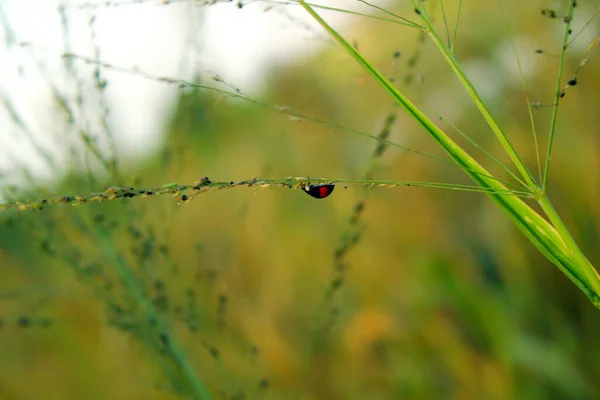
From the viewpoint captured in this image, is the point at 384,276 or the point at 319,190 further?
the point at 384,276

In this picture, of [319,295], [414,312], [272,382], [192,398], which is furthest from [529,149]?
[192,398]

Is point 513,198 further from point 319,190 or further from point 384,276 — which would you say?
point 384,276

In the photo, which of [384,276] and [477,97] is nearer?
[477,97]

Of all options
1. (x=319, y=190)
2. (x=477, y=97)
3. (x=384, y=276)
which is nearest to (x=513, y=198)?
(x=477, y=97)

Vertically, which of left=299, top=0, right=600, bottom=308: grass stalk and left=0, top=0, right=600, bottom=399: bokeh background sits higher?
left=0, top=0, right=600, bottom=399: bokeh background

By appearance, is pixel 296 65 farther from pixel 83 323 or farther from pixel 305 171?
pixel 83 323

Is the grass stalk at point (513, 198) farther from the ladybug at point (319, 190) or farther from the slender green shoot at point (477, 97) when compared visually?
the ladybug at point (319, 190)

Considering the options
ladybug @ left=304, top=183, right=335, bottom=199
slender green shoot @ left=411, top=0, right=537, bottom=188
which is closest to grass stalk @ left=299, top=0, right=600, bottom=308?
slender green shoot @ left=411, top=0, right=537, bottom=188

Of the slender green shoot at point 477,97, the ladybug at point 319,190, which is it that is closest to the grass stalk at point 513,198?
the slender green shoot at point 477,97

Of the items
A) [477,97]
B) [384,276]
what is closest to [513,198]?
[477,97]

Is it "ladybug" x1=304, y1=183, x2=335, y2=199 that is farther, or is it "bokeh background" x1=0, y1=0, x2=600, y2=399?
"bokeh background" x1=0, y1=0, x2=600, y2=399

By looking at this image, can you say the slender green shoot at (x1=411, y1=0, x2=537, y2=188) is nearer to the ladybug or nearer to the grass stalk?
the grass stalk

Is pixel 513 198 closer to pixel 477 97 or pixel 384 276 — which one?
pixel 477 97
